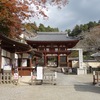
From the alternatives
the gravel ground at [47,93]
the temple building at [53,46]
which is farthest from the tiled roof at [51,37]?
the gravel ground at [47,93]

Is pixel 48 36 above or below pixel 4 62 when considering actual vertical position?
above

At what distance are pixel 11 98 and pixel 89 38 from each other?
40237mm

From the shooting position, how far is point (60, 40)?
162ft

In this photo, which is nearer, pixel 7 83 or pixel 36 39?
pixel 7 83

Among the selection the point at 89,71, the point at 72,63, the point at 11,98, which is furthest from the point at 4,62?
the point at 72,63

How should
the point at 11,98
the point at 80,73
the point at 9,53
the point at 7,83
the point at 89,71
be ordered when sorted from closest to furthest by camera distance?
the point at 11,98, the point at 7,83, the point at 9,53, the point at 80,73, the point at 89,71

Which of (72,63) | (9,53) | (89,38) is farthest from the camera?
(72,63)

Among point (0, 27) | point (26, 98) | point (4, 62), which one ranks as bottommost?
point (26, 98)

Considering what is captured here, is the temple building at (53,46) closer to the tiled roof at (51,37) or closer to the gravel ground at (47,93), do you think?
the tiled roof at (51,37)

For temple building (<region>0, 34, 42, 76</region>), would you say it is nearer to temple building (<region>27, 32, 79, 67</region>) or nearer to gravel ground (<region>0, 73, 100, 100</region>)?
gravel ground (<region>0, 73, 100, 100</region>)

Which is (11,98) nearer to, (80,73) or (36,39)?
(80,73)

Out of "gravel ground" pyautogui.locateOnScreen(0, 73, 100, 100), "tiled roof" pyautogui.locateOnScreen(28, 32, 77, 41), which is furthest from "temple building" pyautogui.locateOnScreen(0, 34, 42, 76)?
"tiled roof" pyautogui.locateOnScreen(28, 32, 77, 41)

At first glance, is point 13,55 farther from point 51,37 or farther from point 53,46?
point 51,37

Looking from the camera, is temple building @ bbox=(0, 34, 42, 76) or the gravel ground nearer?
the gravel ground
